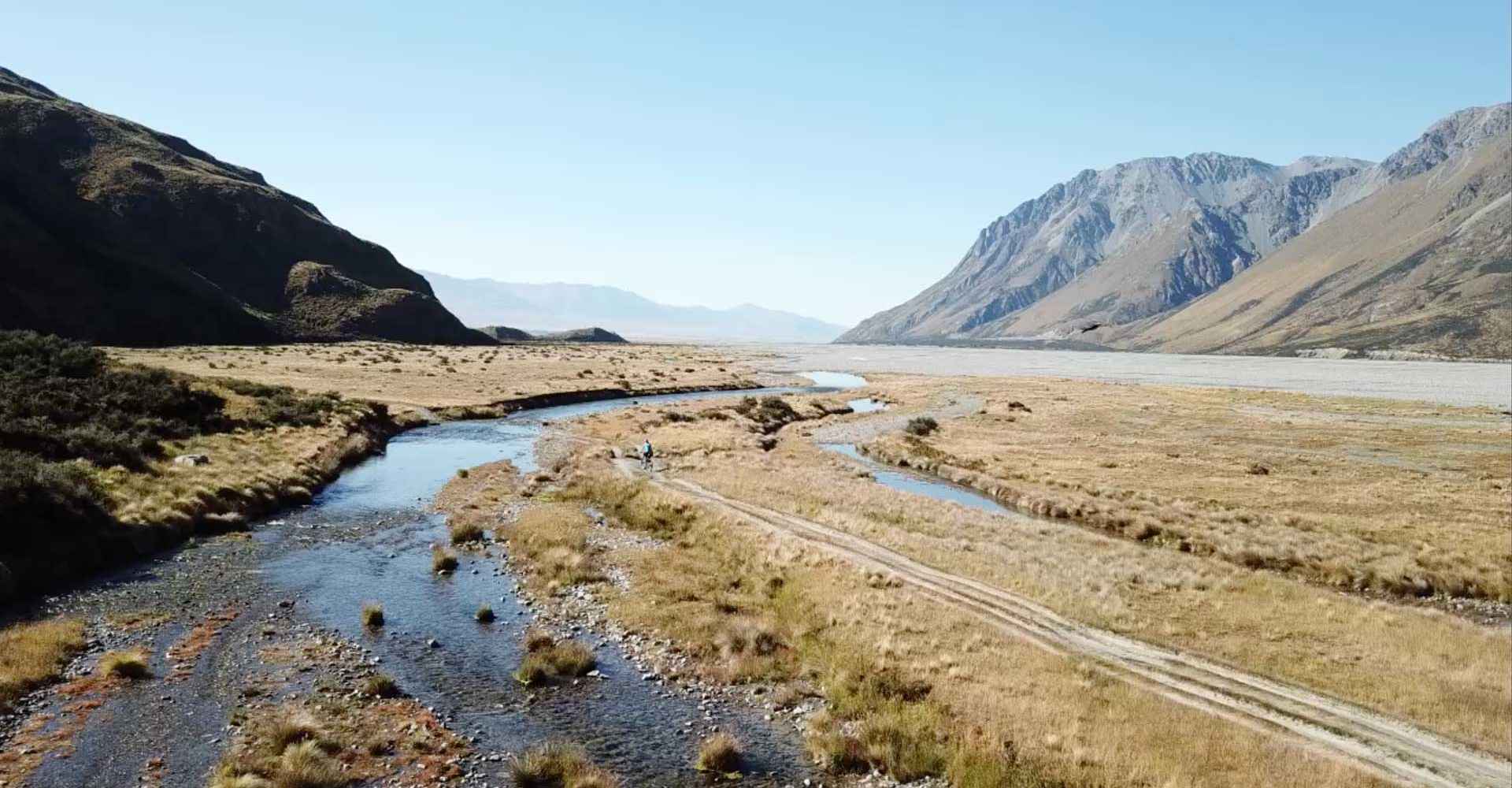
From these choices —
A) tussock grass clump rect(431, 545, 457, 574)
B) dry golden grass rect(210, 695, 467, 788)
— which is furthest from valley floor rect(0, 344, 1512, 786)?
→ tussock grass clump rect(431, 545, 457, 574)

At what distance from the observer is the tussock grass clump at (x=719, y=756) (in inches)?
714

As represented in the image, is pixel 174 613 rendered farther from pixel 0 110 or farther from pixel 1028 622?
pixel 0 110

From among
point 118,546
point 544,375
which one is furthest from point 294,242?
point 118,546

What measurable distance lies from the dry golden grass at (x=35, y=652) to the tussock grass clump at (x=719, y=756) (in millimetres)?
16574

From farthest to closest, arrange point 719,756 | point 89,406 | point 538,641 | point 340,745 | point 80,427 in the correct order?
point 89,406
point 80,427
point 538,641
point 719,756
point 340,745

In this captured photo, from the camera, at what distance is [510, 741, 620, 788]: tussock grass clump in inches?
659

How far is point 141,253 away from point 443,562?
159008 millimetres

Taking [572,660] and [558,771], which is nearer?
[558,771]

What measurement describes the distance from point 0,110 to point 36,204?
170ft

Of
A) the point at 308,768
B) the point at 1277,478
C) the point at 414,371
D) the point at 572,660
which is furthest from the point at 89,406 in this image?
the point at 1277,478

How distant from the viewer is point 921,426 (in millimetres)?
88500

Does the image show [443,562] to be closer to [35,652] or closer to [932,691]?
[35,652]

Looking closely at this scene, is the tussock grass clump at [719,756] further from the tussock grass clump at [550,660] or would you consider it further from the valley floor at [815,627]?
the tussock grass clump at [550,660]

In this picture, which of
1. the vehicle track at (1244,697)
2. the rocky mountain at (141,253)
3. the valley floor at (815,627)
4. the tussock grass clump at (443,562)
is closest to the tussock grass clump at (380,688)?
the valley floor at (815,627)
